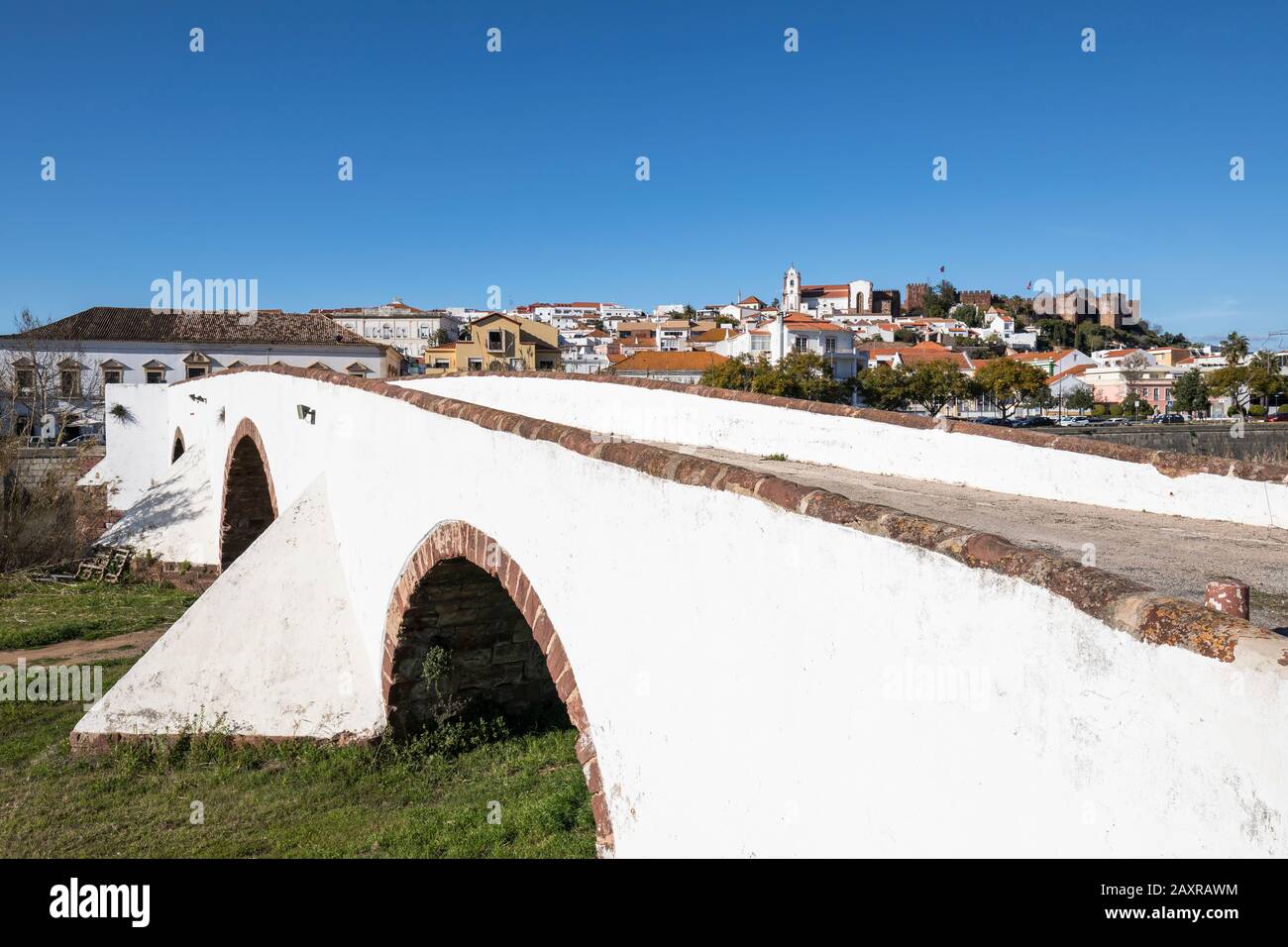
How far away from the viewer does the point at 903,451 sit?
264 inches

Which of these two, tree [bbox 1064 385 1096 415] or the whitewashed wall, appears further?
tree [bbox 1064 385 1096 415]

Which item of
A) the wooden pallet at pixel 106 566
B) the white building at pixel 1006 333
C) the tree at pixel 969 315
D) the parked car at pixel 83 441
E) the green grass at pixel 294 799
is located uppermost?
the tree at pixel 969 315

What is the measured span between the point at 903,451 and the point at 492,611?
12.3 feet

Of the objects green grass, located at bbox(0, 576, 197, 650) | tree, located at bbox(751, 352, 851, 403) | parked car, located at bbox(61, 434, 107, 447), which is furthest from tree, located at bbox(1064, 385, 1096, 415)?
parked car, located at bbox(61, 434, 107, 447)

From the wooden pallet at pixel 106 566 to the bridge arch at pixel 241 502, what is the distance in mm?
1911

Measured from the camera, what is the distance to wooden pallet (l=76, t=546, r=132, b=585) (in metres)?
15.8

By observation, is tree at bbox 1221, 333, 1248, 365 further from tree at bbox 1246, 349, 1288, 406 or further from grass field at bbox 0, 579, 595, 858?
grass field at bbox 0, 579, 595, 858

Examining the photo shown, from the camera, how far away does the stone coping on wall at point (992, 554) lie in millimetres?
1835

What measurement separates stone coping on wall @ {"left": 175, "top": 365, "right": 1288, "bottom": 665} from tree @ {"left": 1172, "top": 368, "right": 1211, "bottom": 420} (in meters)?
37.3

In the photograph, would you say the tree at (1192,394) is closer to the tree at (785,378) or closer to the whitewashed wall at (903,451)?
the tree at (785,378)

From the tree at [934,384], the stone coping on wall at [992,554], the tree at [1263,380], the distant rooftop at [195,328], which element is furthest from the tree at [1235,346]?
the stone coping on wall at [992,554]

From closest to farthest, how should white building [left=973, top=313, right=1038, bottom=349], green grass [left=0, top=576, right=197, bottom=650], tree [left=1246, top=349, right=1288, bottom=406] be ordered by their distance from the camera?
green grass [left=0, top=576, right=197, bottom=650] < tree [left=1246, top=349, right=1288, bottom=406] < white building [left=973, top=313, right=1038, bottom=349]

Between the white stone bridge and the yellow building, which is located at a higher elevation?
the yellow building
